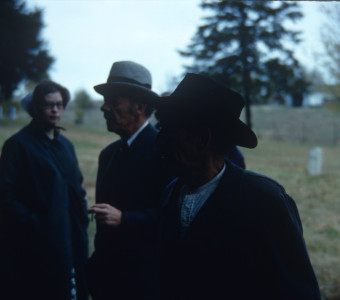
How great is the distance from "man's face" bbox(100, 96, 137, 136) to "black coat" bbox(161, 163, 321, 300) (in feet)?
4.20

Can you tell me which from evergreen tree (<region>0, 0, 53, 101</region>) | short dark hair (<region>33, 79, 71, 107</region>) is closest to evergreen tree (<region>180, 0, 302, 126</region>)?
evergreen tree (<region>0, 0, 53, 101</region>)

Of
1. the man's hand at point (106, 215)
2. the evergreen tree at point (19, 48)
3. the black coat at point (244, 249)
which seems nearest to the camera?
the black coat at point (244, 249)

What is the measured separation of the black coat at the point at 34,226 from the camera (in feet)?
9.78

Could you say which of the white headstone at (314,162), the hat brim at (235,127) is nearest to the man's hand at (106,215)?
the hat brim at (235,127)

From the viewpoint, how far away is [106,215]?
244cm

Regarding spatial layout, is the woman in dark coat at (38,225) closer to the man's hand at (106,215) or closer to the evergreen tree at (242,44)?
the man's hand at (106,215)

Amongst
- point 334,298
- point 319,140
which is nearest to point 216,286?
point 334,298

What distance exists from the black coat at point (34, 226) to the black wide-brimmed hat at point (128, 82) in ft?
2.78

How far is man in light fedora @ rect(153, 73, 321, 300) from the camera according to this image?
1.54 m

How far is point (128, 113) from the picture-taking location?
2844 mm

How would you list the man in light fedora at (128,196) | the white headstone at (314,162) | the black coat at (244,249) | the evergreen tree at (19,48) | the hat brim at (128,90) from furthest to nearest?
the evergreen tree at (19,48) < the white headstone at (314,162) < the hat brim at (128,90) < the man in light fedora at (128,196) < the black coat at (244,249)

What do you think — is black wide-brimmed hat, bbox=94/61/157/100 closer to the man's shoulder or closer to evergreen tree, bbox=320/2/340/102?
the man's shoulder

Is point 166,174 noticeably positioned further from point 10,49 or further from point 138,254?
point 10,49

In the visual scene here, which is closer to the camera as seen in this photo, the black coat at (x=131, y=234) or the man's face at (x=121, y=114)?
the black coat at (x=131, y=234)
